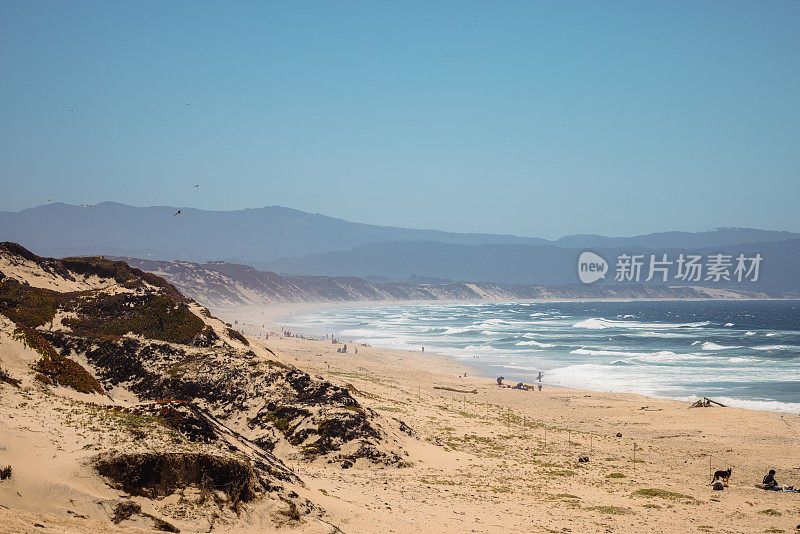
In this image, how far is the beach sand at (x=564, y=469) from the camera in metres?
12.6

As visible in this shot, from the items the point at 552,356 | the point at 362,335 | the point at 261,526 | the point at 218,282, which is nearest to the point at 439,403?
the point at 261,526

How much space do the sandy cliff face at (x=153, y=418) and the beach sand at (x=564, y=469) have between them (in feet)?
4.57

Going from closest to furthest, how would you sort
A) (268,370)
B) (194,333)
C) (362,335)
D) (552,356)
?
(268,370)
(194,333)
(552,356)
(362,335)

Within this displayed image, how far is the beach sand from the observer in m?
12.6

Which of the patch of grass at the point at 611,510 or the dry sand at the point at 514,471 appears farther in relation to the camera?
the patch of grass at the point at 611,510

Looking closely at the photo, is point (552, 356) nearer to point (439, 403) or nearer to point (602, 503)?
point (439, 403)

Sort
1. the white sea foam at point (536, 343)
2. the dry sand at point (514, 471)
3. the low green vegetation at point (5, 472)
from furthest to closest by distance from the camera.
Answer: the white sea foam at point (536, 343), the dry sand at point (514, 471), the low green vegetation at point (5, 472)

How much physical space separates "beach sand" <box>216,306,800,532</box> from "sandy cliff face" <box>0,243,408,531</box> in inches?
54.8

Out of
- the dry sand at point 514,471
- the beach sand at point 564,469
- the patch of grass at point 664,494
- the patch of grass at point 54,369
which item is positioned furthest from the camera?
the patch of grass at point 664,494

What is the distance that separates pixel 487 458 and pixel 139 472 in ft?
41.3

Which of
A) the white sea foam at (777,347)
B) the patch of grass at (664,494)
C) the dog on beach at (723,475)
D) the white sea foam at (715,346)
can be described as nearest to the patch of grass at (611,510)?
the patch of grass at (664,494)

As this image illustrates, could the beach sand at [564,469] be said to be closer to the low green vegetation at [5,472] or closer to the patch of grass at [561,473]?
the patch of grass at [561,473]

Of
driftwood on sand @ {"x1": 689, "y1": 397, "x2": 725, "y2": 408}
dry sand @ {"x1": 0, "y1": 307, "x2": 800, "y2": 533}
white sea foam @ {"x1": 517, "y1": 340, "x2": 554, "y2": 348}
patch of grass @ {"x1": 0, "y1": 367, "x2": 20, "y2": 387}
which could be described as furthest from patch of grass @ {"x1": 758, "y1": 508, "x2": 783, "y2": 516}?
white sea foam @ {"x1": 517, "y1": 340, "x2": 554, "y2": 348}

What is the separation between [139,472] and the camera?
877 centimetres
